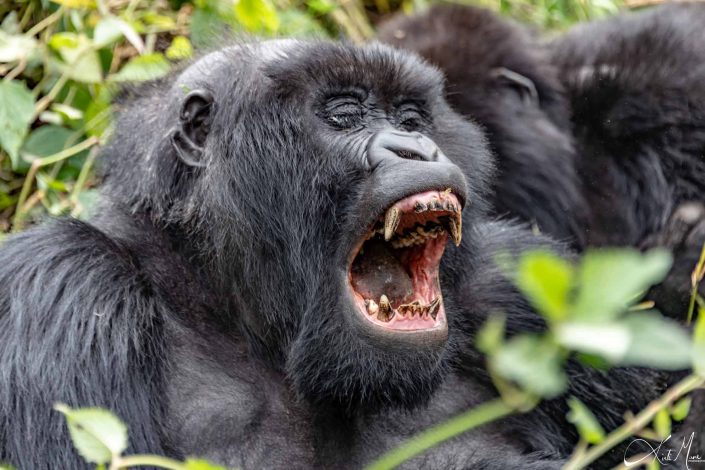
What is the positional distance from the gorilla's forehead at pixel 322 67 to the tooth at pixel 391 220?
57 cm

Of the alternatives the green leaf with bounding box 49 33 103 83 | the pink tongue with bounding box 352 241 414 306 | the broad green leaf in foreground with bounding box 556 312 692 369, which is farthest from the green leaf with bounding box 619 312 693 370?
the green leaf with bounding box 49 33 103 83

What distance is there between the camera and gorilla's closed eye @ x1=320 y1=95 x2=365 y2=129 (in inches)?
134

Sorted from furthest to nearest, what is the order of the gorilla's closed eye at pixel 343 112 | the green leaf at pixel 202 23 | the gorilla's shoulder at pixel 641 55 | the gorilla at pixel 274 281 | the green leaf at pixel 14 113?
the gorilla's shoulder at pixel 641 55, the green leaf at pixel 202 23, the green leaf at pixel 14 113, the gorilla's closed eye at pixel 343 112, the gorilla at pixel 274 281

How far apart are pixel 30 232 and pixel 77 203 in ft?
4.14

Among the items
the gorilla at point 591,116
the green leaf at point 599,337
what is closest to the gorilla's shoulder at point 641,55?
the gorilla at point 591,116

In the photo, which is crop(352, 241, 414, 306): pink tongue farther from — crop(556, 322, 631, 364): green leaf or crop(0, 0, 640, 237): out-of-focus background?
crop(556, 322, 631, 364): green leaf

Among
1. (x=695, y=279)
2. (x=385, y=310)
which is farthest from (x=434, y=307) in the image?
(x=695, y=279)

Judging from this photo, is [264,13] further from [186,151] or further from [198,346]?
[198,346]

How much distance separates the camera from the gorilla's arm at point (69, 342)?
2.93 meters

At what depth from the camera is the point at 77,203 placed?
4.61 metres

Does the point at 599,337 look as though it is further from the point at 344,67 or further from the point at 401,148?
the point at 344,67

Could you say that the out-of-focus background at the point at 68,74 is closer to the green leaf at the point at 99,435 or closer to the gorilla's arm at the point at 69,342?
the gorilla's arm at the point at 69,342

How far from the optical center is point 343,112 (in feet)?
11.2

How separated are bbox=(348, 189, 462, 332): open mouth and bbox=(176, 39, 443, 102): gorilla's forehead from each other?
1.75ft
